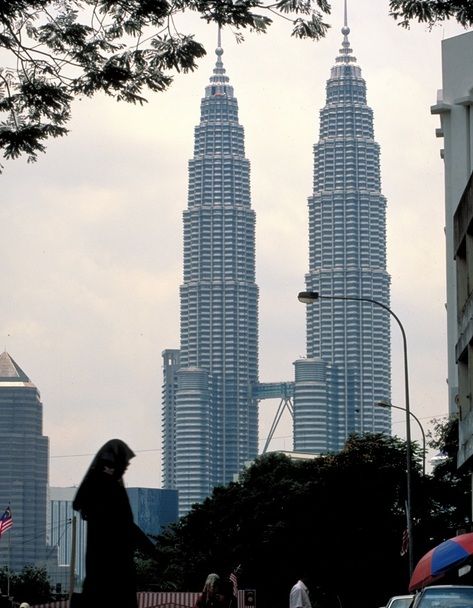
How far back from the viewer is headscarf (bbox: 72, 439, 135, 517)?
1028cm

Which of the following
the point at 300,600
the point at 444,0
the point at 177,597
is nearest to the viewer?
the point at 444,0

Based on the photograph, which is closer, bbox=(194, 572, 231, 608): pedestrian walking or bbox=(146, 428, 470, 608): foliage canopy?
bbox=(194, 572, 231, 608): pedestrian walking

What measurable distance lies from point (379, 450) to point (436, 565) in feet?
153

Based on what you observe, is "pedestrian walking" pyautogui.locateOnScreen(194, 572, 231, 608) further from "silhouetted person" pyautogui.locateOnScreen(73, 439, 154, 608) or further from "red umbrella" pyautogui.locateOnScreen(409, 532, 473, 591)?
"red umbrella" pyautogui.locateOnScreen(409, 532, 473, 591)

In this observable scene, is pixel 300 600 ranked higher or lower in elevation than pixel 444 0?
lower

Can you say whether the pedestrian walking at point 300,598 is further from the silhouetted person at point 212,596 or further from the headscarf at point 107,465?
the headscarf at point 107,465

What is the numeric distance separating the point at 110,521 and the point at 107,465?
36 centimetres

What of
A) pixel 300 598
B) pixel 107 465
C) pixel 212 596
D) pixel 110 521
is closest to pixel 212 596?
pixel 212 596

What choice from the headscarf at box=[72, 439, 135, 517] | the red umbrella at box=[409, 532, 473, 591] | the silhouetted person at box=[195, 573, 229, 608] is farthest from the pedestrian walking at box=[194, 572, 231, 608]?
the red umbrella at box=[409, 532, 473, 591]

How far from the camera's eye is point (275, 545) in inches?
3076

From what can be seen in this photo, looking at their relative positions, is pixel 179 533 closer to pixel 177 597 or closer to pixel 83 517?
pixel 177 597

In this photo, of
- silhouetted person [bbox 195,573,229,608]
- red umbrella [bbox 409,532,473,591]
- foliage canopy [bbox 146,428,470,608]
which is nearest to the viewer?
silhouetted person [bbox 195,573,229,608]

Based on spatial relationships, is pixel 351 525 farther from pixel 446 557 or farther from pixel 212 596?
pixel 212 596

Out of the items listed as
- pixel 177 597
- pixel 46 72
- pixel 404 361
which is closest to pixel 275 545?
pixel 177 597
